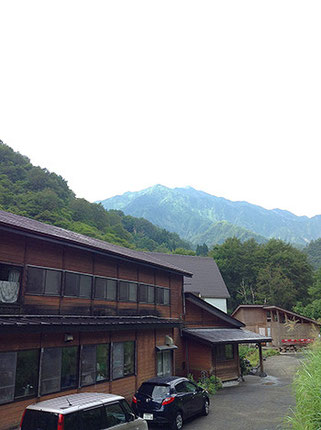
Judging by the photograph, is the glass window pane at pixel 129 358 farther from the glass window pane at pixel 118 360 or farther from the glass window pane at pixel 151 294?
the glass window pane at pixel 151 294

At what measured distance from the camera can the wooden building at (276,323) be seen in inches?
1527

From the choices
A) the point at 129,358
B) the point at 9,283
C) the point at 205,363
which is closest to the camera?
the point at 9,283

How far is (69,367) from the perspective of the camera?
38.8 ft

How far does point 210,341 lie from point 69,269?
9377mm

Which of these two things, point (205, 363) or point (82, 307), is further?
point (205, 363)

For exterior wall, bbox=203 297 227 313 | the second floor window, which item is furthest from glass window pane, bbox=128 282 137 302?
exterior wall, bbox=203 297 227 313

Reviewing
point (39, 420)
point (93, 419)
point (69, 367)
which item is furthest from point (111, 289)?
point (39, 420)

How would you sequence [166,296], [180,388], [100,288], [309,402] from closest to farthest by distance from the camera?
[309,402]
[180,388]
[100,288]
[166,296]

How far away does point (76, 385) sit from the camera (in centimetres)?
1190

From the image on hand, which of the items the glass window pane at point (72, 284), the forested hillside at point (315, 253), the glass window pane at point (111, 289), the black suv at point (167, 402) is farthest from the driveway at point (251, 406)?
the forested hillside at point (315, 253)

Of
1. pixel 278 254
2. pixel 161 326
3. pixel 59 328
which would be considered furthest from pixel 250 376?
pixel 278 254

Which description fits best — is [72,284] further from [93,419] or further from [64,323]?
[93,419]

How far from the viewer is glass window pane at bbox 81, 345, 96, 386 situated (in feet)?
40.5

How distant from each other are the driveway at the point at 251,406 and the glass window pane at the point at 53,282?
21.6 ft
